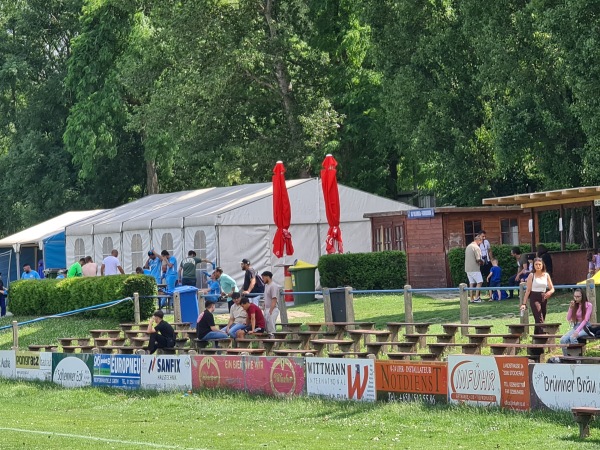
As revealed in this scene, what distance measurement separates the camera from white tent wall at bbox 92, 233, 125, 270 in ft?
140

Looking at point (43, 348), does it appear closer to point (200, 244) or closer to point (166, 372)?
point (166, 372)

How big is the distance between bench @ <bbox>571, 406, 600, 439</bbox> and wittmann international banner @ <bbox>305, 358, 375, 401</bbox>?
474 cm

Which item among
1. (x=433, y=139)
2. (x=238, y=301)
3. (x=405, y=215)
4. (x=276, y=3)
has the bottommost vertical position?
(x=238, y=301)

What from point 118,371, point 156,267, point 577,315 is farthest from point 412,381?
point 156,267

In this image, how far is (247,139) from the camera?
50906mm

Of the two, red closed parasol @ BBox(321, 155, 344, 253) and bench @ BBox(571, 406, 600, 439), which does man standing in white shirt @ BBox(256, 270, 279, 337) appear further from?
bench @ BBox(571, 406, 600, 439)

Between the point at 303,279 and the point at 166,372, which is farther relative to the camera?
the point at 303,279

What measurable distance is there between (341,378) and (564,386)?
4.45 m

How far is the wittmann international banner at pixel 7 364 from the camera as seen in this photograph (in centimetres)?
2712

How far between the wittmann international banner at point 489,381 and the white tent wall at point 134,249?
24.2 metres

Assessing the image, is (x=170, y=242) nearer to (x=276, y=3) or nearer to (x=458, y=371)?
(x=276, y=3)

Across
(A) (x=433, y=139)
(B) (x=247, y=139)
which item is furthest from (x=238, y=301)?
(B) (x=247, y=139)

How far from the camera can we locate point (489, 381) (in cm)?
1709

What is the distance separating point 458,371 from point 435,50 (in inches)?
981
